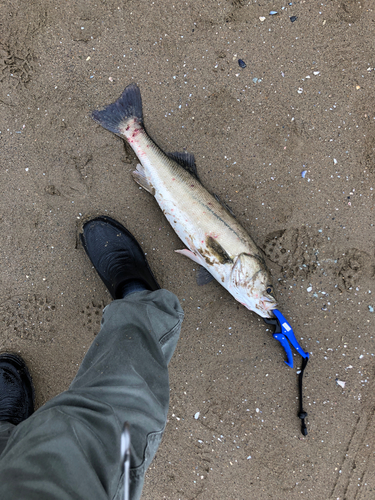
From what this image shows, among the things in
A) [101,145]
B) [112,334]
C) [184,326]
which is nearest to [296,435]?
[184,326]

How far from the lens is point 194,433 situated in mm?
2939

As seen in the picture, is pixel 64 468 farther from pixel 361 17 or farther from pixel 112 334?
pixel 361 17

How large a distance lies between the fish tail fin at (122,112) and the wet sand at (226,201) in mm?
88

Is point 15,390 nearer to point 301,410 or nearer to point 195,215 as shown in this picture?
point 195,215

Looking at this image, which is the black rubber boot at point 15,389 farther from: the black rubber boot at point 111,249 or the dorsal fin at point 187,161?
the dorsal fin at point 187,161

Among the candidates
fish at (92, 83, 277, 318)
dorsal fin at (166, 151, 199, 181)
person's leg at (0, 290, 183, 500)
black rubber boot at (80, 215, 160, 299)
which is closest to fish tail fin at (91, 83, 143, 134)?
fish at (92, 83, 277, 318)

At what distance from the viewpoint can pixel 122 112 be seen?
2.89 metres

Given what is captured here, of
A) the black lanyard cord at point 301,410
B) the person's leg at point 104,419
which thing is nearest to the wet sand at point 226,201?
the black lanyard cord at point 301,410

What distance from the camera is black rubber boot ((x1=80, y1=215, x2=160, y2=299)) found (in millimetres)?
2830

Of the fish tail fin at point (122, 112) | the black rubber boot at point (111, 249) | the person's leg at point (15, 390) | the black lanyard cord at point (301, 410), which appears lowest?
the black lanyard cord at point (301, 410)

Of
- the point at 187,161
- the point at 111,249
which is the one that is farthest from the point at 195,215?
the point at 111,249

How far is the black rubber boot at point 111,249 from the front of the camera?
2.83 meters

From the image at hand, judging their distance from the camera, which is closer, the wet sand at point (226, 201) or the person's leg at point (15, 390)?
the person's leg at point (15, 390)

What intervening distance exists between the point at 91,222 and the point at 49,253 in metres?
0.53
